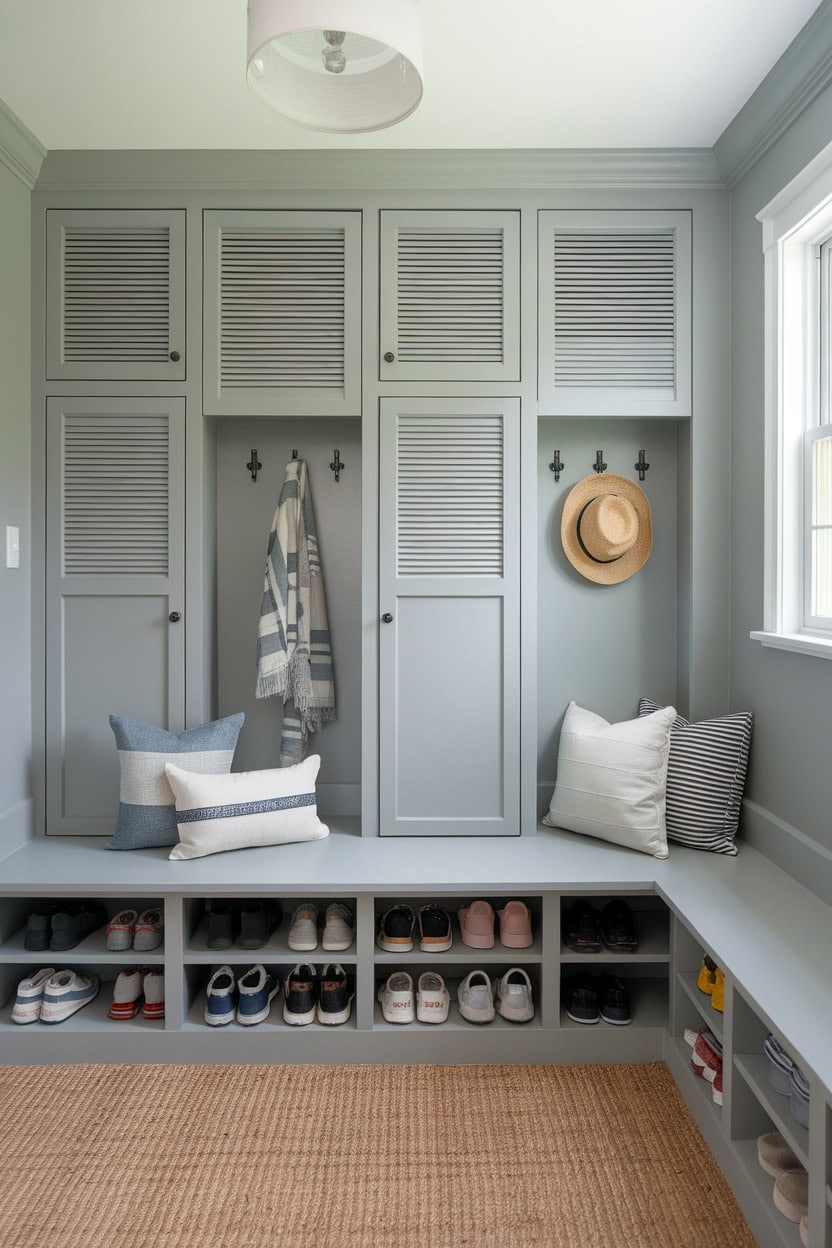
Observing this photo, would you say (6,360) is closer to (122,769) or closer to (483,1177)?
(122,769)

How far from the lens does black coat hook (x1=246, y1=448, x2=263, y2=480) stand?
9.54ft

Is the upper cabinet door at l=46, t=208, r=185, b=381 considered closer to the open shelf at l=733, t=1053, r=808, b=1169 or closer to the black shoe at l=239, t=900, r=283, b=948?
the black shoe at l=239, t=900, r=283, b=948

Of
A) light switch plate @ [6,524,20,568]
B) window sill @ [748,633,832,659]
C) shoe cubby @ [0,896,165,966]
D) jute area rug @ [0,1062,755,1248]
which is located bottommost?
jute area rug @ [0,1062,755,1248]

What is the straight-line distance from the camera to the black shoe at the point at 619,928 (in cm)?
233

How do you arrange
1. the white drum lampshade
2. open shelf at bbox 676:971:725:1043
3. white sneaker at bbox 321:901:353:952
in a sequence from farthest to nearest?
white sneaker at bbox 321:901:353:952, open shelf at bbox 676:971:725:1043, the white drum lampshade

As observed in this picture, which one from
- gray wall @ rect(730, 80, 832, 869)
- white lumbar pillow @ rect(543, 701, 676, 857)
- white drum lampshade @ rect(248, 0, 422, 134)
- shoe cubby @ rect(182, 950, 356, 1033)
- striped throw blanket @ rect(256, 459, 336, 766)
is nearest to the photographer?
white drum lampshade @ rect(248, 0, 422, 134)

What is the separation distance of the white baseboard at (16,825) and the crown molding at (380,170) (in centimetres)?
192

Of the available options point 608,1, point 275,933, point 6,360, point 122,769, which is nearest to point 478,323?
point 608,1

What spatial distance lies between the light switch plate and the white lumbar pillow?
1782 millimetres

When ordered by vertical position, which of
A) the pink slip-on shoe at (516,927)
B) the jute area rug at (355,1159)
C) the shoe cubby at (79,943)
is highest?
the pink slip-on shoe at (516,927)

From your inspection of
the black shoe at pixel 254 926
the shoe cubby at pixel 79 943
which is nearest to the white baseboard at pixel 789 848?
the black shoe at pixel 254 926

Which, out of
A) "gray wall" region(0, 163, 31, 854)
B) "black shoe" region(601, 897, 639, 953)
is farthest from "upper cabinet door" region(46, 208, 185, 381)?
"black shoe" region(601, 897, 639, 953)

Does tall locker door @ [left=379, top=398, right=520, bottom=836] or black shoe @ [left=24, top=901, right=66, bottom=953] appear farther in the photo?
tall locker door @ [left=379, top=398, right=520, bottom=836]

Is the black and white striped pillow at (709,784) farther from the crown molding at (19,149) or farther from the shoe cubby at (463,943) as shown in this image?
the crown molding at (19,149)
